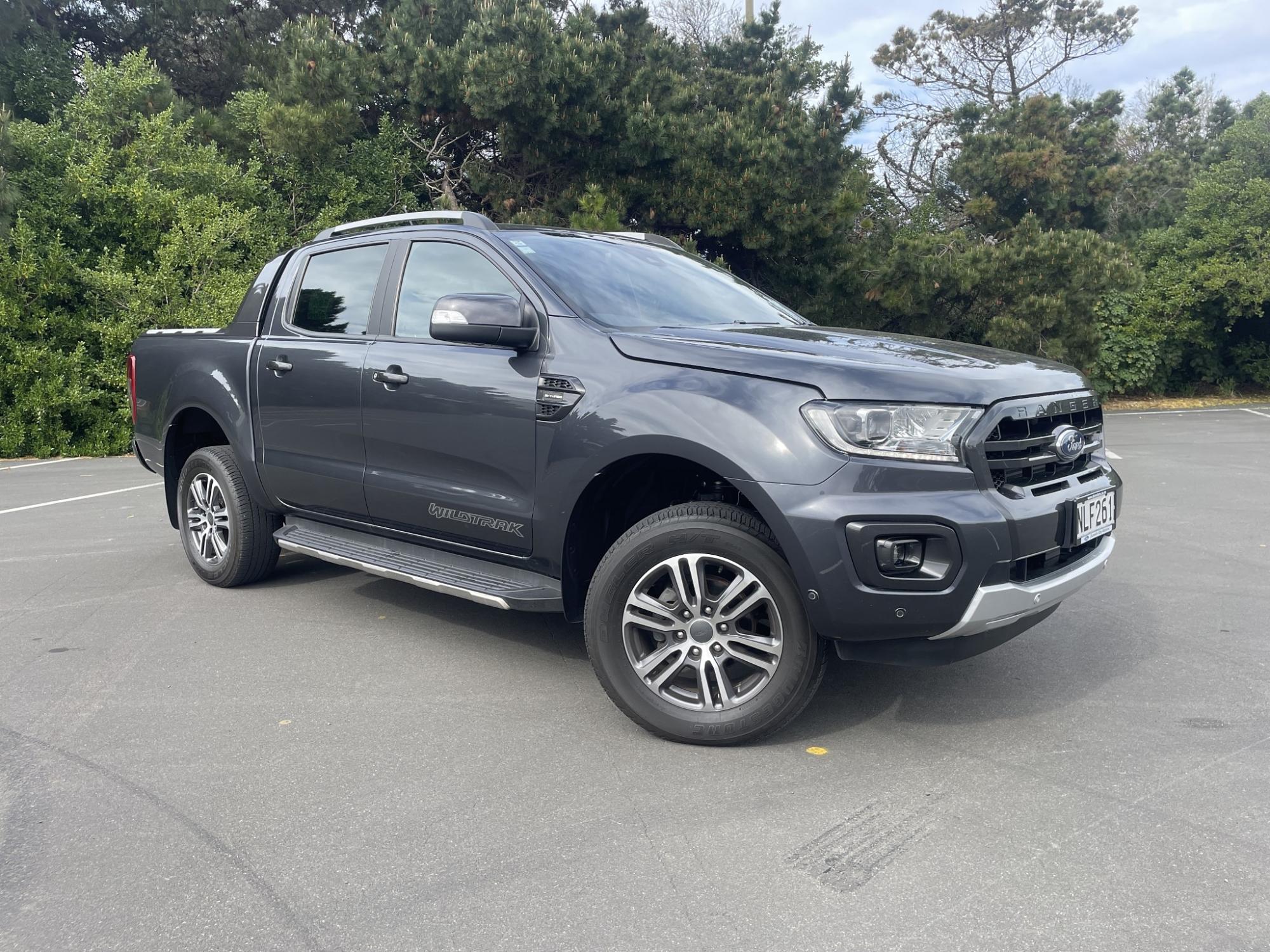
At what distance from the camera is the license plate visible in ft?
11.8

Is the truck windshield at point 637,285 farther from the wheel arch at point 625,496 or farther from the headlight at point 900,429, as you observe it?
the headlight at point 900,429

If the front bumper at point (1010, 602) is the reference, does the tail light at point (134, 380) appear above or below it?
above

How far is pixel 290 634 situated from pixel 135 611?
1065 millimetres

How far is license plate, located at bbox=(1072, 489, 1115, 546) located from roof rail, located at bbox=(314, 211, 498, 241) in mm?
2682

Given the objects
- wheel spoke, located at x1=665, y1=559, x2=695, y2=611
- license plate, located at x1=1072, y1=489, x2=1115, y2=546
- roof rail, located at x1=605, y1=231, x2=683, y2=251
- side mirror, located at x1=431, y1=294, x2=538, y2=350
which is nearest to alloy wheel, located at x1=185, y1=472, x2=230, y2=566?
side mirror, located at x1=431, y1=294, x2=538, y2=350

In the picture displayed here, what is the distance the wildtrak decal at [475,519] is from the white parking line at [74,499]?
645 cm

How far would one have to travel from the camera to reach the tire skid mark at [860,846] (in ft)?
9.07

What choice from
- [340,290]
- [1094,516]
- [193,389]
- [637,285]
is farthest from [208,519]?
[1094,516]

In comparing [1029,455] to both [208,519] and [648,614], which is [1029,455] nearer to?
[648,614]

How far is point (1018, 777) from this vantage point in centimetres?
335

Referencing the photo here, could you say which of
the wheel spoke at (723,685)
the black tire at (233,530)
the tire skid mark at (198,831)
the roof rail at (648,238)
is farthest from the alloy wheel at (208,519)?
the wheel spoke at (723,685)

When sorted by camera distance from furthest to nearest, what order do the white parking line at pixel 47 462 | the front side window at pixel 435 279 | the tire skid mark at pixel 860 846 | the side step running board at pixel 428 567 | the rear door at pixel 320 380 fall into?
the white parking line at pixel 47 462
the rear door at pixel 320 380
the front side window at pixel 435 279
the side step running board at pixel 428 567
the tire skid mark at pixel 860 846

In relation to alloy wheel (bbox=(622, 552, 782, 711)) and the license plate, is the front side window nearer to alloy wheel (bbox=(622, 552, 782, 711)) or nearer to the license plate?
alloy wheel (bbox=(622, 552, 782, 711))

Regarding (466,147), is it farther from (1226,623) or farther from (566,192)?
(1226,623)
